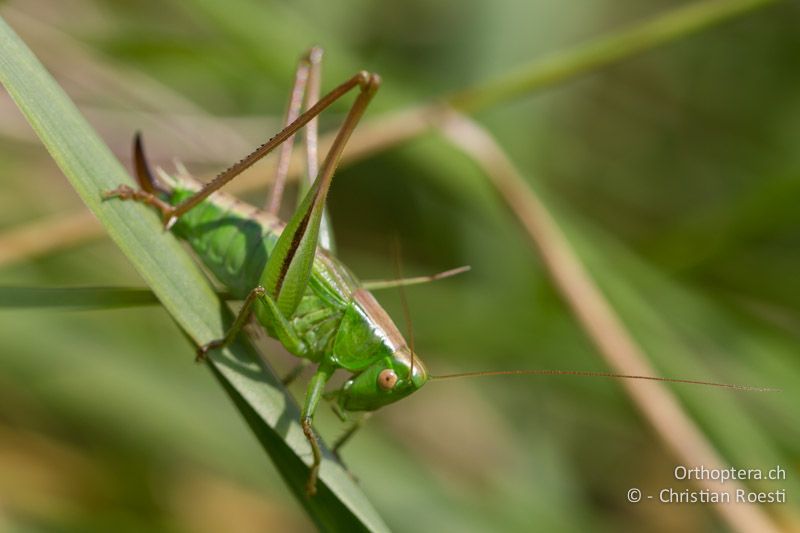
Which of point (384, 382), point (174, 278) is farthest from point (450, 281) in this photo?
point (174, 278)

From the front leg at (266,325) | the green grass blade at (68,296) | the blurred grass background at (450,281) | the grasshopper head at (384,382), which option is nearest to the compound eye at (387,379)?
the grasshopper head at (384,382)

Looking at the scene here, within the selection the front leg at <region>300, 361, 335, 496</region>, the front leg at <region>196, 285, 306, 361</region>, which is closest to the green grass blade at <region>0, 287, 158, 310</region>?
the front leg at <region>196, 285, 306, 361</region>

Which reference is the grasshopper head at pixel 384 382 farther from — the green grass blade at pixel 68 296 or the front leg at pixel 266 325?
the green grass blade at pixel 68 296

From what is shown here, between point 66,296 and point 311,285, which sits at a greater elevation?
point 66,296

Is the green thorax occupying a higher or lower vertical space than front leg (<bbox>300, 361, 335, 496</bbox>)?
higher

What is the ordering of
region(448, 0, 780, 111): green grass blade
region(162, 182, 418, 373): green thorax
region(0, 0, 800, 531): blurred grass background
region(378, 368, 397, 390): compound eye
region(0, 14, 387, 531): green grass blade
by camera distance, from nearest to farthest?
region(0, 14, 387, 531): green grass blade < region(378, 368, 397, 390): compound eye < region(162, 182, 418, 373): green thorax < region(448, 0, 780, 111): green grass blade < region(0, 0, 800, 531): blurred grass background

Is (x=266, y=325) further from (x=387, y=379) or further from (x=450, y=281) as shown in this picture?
(x=450, y=281)

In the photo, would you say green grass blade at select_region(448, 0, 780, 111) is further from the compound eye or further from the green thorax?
the compound eye
